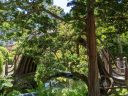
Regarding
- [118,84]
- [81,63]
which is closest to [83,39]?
[81,63]

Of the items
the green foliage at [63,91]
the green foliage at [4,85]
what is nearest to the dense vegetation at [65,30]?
the green foliage at [63,91]

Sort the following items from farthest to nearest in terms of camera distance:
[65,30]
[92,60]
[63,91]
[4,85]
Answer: [4,85] < [63,91] < [65,30] < [92,60]

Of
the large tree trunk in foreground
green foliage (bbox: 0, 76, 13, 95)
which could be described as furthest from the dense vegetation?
green foliage (bbox: 0, 76, 13, 95)

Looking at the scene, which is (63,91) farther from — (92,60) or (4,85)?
(92,60)

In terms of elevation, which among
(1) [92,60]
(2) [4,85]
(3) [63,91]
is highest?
(1) [92,60]

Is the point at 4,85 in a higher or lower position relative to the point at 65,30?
lower

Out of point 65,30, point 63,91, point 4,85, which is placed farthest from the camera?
point 4,85

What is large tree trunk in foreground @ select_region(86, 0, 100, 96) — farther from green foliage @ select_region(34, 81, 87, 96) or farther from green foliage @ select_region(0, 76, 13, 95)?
green foliage @ select_region(0, 76, 13, 95)

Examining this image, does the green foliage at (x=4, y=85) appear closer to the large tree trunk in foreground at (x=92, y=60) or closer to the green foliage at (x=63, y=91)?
the green foliage at (x=63, y=91)

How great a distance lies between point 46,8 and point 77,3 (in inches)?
42.0

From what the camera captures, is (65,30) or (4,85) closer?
(65,30)

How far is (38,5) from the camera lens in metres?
8.18

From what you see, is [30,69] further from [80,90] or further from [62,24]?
[62,24]

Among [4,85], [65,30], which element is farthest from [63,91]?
[65,30]
